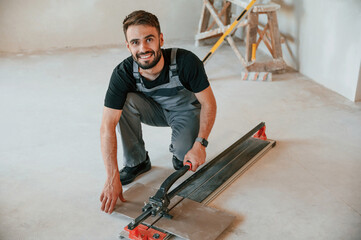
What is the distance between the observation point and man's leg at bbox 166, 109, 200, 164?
7.56 ft

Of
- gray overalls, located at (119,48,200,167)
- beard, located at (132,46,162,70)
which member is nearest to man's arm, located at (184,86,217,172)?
gray overalls, located at (119,48,200,167)

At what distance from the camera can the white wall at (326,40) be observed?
325 centimetres

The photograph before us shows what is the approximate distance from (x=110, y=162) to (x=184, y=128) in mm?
507

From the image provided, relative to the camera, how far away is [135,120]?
2.29 m

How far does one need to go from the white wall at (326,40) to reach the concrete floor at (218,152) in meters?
0.13

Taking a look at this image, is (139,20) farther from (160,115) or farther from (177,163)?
(177,163)

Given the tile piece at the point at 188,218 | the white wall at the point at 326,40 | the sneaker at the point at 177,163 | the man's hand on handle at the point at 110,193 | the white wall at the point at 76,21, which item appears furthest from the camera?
the white wall at the point at 76,21

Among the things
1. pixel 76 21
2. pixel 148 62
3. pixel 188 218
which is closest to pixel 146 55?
pixel 148 62

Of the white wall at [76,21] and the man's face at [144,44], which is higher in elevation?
the man's face at [144,44]

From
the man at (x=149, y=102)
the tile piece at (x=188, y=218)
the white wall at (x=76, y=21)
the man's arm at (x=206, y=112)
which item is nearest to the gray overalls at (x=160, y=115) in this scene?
the man at (x=149, y=102)

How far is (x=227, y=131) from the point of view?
2.91 m

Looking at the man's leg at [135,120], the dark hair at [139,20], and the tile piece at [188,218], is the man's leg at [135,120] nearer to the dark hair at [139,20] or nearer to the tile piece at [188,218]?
the tile piece at [188,218]

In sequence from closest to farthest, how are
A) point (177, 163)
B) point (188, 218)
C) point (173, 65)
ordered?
point (188, 218)
point (173, 65)
point (177, 163)

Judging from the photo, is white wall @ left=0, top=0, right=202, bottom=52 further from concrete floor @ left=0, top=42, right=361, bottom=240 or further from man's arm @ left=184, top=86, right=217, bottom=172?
man's arm @ left=184, top=86, right=217, bottom=172
